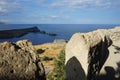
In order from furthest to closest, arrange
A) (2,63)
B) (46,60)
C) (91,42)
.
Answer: (46,60), (91,42), (2,63)

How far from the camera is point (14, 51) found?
8523 mm

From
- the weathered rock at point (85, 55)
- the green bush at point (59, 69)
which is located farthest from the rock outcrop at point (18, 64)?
the green bush at point (59, 69)

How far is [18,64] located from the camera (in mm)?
8359

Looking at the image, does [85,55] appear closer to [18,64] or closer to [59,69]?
[59,69]

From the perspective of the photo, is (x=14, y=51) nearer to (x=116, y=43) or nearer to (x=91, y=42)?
(x=91, y=42)

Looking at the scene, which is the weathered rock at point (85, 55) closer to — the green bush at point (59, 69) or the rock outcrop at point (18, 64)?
the green bush at point (59, 69)

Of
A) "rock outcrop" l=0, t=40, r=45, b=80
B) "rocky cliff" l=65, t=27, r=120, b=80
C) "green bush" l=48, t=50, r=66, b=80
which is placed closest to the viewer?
"rock outcrop" l=0, t=40, r=45, b=80

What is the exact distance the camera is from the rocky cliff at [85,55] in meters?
15.3

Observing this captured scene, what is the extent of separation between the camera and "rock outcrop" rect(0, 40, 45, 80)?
8.14m

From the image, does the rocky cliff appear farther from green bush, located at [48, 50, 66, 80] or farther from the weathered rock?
green bush, located at [48, 50, 66, 80]

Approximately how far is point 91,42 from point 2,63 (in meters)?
8.01

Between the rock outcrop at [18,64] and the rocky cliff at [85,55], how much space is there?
6.60 m

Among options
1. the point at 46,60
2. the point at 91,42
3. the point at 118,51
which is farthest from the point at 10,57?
the point at 46,60

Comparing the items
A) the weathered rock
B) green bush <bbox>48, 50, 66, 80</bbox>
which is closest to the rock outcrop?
the weathered rock
